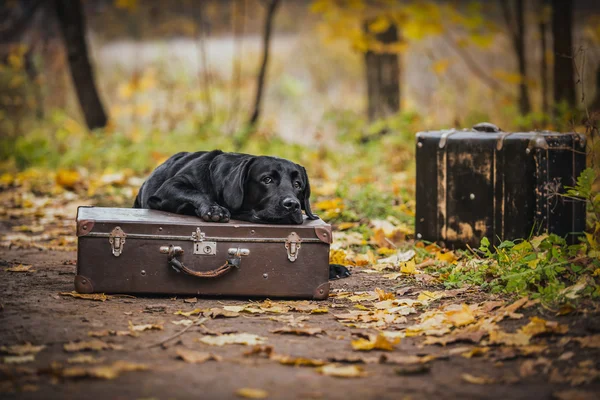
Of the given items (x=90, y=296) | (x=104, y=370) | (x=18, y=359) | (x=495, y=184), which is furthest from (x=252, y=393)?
(x=495, y=184)

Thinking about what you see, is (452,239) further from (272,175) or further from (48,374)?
(48,374)

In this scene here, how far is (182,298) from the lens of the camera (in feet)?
15.6

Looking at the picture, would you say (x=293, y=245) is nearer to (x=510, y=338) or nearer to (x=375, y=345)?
(x=375, y=345)

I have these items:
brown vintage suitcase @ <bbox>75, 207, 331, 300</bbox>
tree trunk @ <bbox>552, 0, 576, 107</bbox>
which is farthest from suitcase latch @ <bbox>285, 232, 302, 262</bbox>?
tree trunk @ <bbox>552, 0, 576, 107</bbox>

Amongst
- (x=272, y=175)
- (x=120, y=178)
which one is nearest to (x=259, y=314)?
(x=272, y=175)

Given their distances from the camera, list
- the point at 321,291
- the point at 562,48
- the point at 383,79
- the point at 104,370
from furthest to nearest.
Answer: the point at 383,79 → the point at 562,48 → the point at 321,291 → the point at 104,370

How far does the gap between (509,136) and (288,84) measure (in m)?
13.4

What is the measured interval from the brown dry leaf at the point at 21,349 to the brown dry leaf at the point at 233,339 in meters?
0.76

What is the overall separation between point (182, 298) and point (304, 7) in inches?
638

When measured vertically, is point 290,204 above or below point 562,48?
below

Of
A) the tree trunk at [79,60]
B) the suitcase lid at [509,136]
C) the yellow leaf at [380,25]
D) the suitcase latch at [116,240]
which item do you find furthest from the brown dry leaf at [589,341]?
the tree trunk at [79,60]

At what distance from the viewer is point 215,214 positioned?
15.8 feet

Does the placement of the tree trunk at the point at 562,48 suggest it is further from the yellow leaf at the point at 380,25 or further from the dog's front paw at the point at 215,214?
the dog's front paw at the point at 215,214

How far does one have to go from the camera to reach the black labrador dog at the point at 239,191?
15.9 ft
